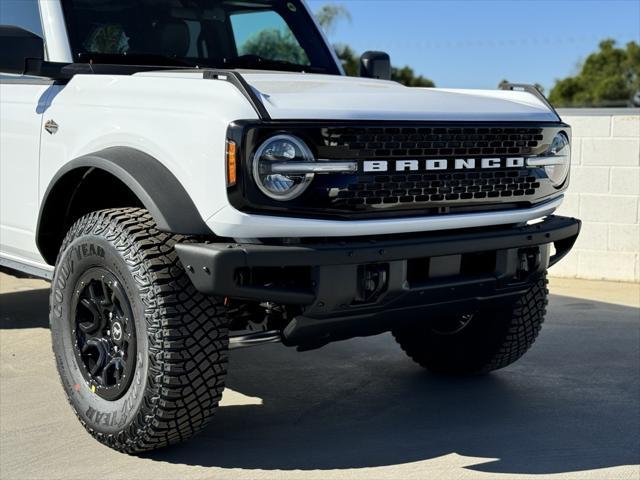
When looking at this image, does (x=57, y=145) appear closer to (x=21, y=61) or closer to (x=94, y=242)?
(x=21, y=61)

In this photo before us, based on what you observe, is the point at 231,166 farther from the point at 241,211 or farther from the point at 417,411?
the point at 417,411

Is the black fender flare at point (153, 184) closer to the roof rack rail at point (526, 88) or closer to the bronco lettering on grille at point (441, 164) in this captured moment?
the bronco lettering on grille at point (441, 164)

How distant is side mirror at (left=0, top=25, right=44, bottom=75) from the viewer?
14.0ft

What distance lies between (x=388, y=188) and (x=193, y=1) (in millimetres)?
2113

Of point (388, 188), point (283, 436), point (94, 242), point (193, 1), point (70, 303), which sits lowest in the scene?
point (283, 436)

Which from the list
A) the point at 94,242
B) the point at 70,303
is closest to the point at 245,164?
the point at 94,242

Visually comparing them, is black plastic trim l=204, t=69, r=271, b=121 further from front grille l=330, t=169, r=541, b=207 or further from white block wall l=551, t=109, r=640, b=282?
white block wall l=551, t=109, r=640, b=282

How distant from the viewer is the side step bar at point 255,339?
3.90 m

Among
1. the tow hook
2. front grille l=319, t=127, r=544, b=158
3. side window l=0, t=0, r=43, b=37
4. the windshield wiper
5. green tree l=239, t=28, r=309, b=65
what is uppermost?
side window l=0, t=0, r=43, b=37

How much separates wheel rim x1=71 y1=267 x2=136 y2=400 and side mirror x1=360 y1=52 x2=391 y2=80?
7.40 feet

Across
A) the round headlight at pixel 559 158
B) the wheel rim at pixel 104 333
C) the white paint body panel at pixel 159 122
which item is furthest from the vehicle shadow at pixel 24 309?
the round headlight at pixel 559 158

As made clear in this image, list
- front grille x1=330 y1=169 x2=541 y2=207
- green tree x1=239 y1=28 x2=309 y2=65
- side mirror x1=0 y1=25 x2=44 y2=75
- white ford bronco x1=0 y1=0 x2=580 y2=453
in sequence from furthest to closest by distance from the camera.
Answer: green tree x1=239 y1=28 x2=309 y2=65 < side mirror x1=0 y1=25 x2=44 y2=75 < front grille x1=330 y1=169 x2=541 y2=207 < white ford bronco x1=0 y1=0 x2=580 y2=453

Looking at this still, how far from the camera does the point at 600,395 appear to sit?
4.88 metres

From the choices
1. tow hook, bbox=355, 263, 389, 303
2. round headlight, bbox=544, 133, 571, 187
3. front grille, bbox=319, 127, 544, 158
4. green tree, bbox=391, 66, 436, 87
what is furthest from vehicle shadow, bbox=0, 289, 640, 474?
green tree, bbox=391, 66, 436, 87
